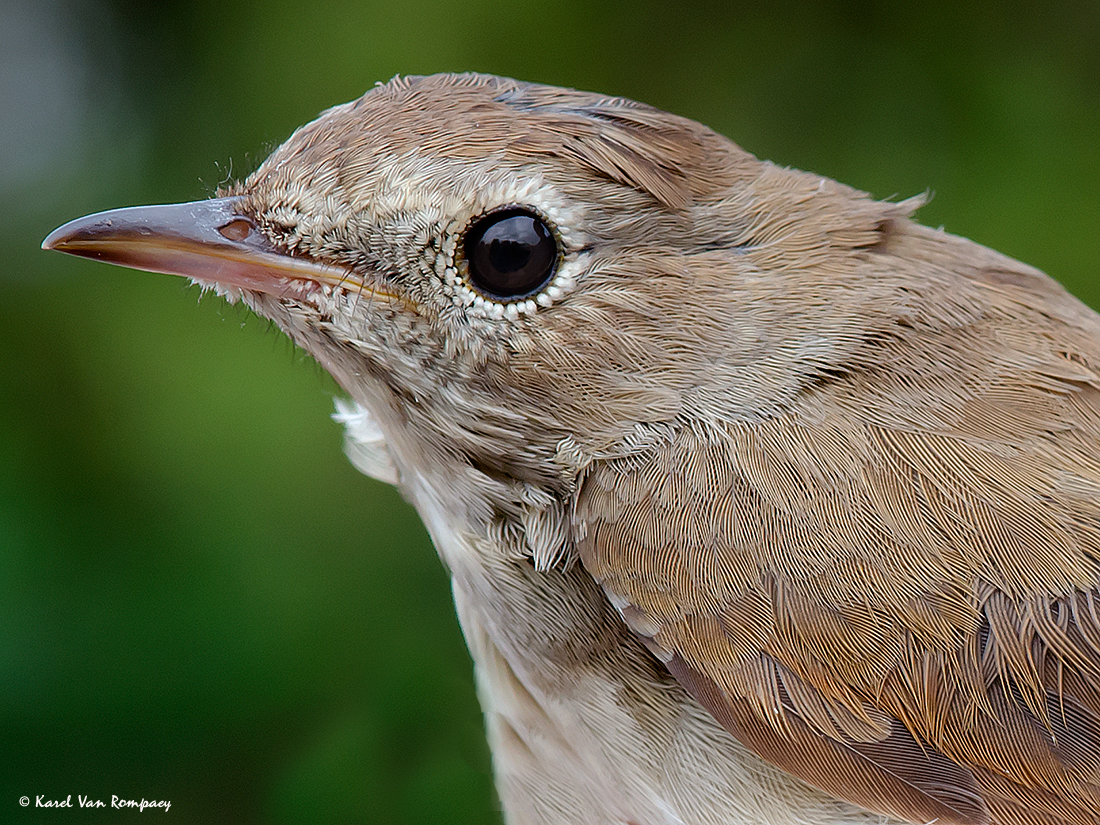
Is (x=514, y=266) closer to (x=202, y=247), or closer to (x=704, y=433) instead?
(x=704, y=433)

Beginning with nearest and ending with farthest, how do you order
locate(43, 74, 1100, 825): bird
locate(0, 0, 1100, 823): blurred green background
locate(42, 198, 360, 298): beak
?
1. locate(43, 74, 1100, 825): bird
2. locate(42, 198, 360, 298): beak
3. locate(0, 0, 1100, 823): blurred green background

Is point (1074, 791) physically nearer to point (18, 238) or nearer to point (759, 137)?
point (759, 137)

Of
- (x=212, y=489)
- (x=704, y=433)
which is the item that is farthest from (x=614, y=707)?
(x=212, y=489)

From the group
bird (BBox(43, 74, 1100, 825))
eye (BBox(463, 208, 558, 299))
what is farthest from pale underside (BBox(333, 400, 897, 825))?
eye (BBox(463, 208, 558, 299))

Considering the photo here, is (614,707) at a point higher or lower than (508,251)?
lower

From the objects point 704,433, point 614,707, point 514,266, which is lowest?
point 614,707

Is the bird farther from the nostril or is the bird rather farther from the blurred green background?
the blurred green background

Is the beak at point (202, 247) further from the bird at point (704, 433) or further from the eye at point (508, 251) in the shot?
the eye at point (508, 251)

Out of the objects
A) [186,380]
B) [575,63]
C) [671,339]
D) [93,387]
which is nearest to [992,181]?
[575,63]

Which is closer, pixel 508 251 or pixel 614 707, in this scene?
pixel 508 251
